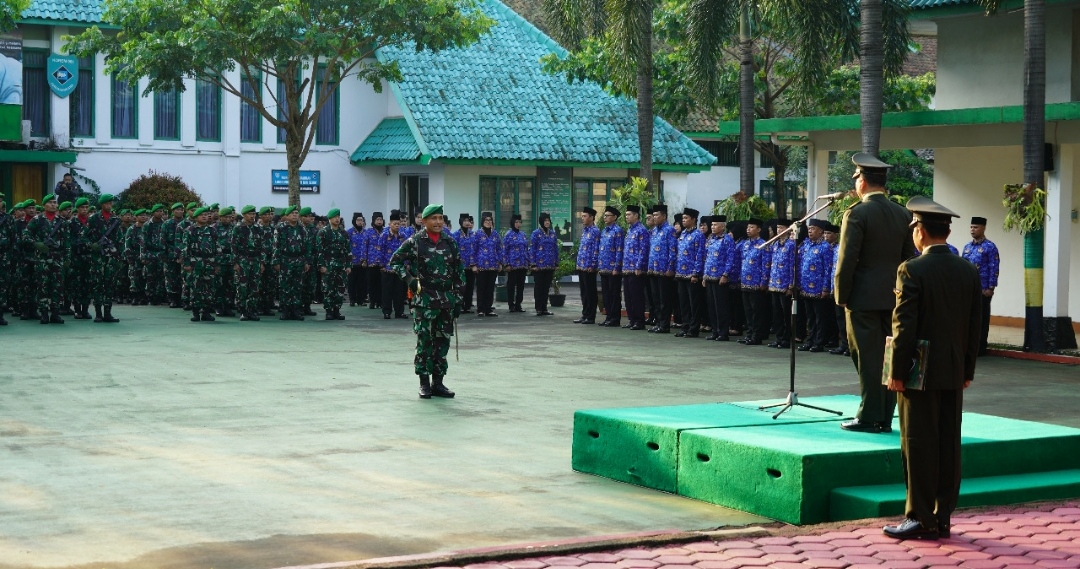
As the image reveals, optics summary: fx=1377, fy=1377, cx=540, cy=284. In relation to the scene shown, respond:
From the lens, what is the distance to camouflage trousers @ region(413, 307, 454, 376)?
43.4ft

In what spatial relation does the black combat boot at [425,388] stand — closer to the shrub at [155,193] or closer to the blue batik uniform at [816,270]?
the blue batik uniform at [816,270]

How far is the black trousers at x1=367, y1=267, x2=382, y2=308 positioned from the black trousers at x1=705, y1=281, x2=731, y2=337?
7479 mm

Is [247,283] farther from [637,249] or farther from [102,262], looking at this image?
[637,249]

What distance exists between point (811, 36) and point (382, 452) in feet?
42.1

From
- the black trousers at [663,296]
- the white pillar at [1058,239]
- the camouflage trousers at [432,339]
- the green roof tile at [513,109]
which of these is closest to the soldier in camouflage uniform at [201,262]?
the black trousers at [663,296]

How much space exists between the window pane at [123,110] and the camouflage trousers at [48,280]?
1087 centimetres

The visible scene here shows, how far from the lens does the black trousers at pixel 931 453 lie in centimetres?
748

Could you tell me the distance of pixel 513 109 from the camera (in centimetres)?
3331

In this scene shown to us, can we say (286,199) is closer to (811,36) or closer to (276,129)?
(276,129)

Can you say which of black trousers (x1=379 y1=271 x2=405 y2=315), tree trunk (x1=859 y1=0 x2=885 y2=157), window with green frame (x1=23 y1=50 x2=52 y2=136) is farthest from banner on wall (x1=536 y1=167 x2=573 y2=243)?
tree trunk (x1=859 y1=0 x2=885 y2=157)

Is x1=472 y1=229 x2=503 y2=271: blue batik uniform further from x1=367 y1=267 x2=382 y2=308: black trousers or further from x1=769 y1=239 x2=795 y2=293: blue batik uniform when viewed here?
x1=769 y1=239 x2=795 y2=293: blue batik uniform

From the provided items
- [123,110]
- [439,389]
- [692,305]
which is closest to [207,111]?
[123,110]

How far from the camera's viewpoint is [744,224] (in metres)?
20.5

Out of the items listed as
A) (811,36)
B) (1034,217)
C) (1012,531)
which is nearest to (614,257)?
(811,36)
